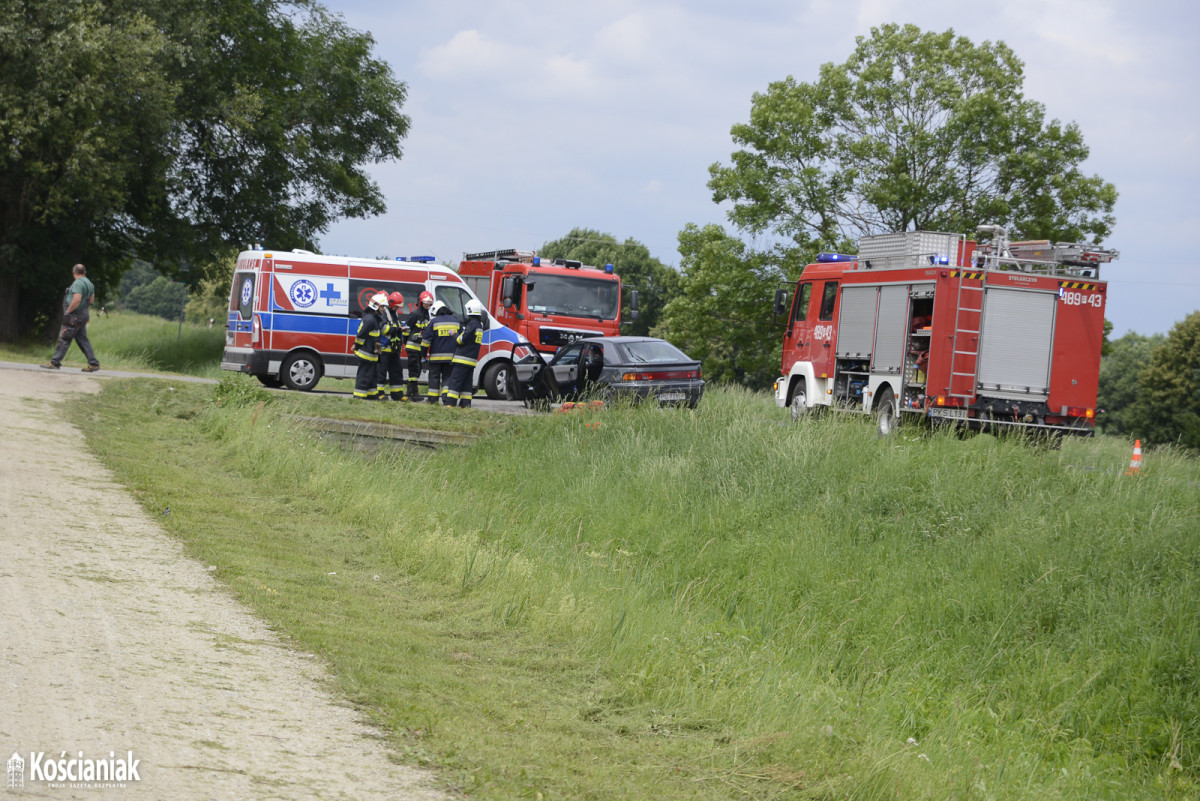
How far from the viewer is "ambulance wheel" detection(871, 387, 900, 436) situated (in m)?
16.9

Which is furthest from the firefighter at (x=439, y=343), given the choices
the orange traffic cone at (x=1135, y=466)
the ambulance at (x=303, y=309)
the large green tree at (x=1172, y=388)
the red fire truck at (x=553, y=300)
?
the large green tree at (x=1172, y=388)

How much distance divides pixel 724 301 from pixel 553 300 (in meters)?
14.9

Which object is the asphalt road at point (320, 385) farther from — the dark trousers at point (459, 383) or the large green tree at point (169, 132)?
the large green tree at point (169, 132)

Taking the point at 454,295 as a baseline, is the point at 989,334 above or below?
below

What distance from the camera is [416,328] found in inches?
711

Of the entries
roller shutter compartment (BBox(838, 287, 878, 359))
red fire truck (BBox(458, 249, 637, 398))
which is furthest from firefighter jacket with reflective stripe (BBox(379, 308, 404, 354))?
roller shutter compartment (BBox(838, 287, 878, 359))

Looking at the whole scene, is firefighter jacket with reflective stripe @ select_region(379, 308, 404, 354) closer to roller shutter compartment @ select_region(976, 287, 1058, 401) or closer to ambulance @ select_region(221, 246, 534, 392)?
ambulance @ select_region(221, 246, 534, 392)

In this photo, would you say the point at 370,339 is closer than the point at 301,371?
Yes

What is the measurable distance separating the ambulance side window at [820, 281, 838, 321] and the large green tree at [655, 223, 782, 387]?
660 inches

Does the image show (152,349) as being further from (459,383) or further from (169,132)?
(459,383)

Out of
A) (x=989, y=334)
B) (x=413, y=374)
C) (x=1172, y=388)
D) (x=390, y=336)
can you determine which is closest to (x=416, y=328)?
(x=390, y=336)

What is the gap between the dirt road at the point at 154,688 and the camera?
11.7 feet

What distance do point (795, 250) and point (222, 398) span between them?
2633 centimetres

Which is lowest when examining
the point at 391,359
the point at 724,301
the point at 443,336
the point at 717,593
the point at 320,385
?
the point at 717,593
